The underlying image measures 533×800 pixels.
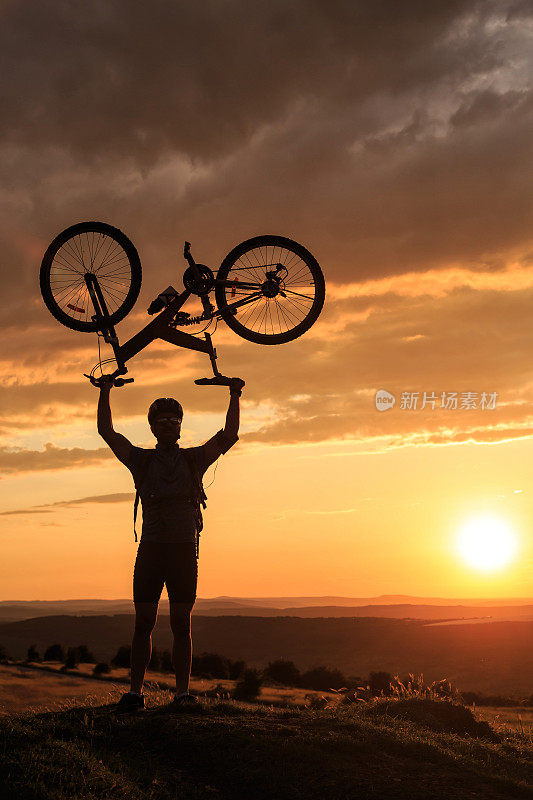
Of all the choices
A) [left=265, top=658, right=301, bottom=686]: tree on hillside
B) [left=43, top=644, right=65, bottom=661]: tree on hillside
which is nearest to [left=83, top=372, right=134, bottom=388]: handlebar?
[left=265, top=658, right=301, bottom=686]: tree on hillside

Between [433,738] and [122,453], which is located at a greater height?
[122,453]

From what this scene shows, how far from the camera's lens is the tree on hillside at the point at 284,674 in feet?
187

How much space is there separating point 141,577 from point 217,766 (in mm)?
2443

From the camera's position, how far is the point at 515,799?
7.36 meters

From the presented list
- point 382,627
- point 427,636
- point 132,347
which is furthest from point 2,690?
point 382,627

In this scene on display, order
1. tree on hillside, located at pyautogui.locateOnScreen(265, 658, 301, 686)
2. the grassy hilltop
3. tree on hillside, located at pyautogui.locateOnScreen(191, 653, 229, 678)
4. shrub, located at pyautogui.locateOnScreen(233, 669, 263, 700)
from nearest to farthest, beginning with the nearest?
the grassy hilltop < shrub, located at pyautogui.locateOnScreen(233, 669, 263, 700) < tree on hillside, located at pyautogui.locateOnScreen(265, 658, 301, 686) < tree on hillside, located at pyautogui.locateOnScreen(191, 653, 229, 678)

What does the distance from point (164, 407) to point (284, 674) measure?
176ft

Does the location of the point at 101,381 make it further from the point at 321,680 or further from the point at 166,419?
the point at 321,680

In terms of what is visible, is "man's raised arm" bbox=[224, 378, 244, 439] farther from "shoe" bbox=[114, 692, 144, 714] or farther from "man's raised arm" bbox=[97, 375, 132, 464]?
"shoe" bbox=[114, 692, 144, 714]

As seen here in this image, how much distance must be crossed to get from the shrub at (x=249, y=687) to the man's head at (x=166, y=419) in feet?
114

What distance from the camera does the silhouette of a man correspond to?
30.1 ft

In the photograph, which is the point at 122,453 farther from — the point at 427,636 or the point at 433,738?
the point at 427,636

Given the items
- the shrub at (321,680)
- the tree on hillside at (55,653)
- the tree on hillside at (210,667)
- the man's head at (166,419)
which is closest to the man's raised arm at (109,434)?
the man's head at (166,419)

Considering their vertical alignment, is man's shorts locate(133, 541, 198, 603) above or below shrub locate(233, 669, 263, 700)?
above
